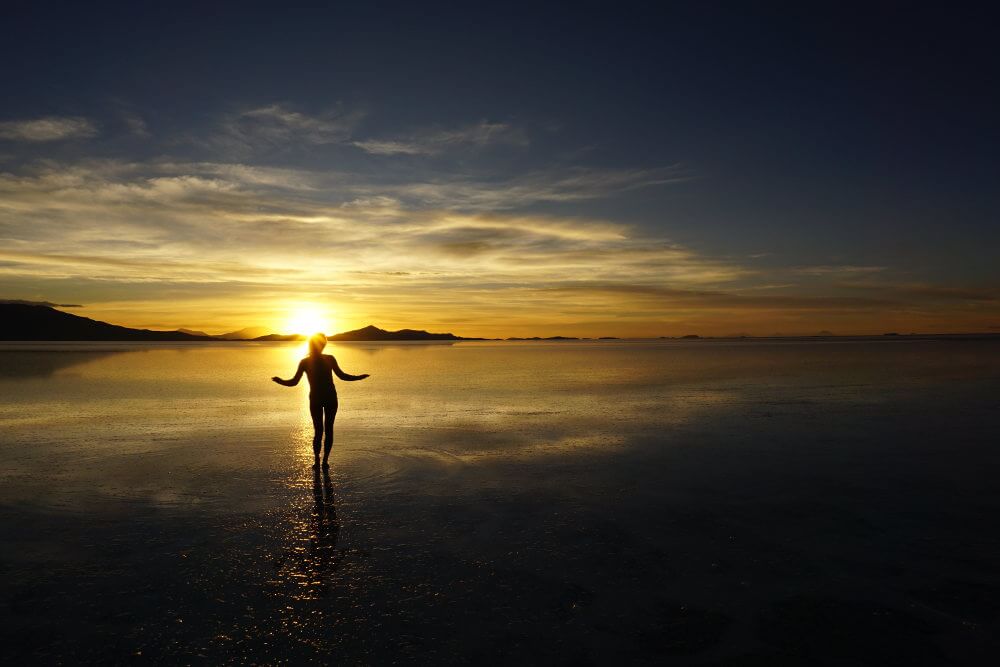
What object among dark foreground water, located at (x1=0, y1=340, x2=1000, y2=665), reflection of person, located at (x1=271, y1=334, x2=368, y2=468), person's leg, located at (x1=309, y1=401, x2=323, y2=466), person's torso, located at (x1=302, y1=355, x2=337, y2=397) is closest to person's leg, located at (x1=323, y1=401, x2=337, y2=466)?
reflection of person, located at (x1=271, y1=334, x2=368, y2=468)

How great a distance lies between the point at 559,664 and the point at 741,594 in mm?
2280

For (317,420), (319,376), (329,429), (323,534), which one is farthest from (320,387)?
(323,534)

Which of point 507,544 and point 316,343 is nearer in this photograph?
point 507,544

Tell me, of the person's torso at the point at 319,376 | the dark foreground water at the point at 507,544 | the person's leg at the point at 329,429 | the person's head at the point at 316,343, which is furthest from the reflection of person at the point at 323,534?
the person's head at the point at 316,343

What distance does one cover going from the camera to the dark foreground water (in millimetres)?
5328

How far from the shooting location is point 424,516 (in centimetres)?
871

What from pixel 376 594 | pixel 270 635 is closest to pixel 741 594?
pixel 376 594

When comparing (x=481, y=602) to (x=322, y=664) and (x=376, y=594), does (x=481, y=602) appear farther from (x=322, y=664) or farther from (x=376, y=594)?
(x=322, y=664)

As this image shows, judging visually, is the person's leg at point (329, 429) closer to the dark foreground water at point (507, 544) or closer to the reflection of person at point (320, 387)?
the reflection of person at point (320, 387)

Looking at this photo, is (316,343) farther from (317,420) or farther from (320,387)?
(317,420)

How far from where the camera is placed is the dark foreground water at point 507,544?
533 cm

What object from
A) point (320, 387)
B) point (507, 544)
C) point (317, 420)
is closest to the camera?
point (507, 544)

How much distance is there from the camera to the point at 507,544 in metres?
7.60

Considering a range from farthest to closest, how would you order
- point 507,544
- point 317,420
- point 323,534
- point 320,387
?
point 320,387
point 317,420
point 323,534
point 507,544
